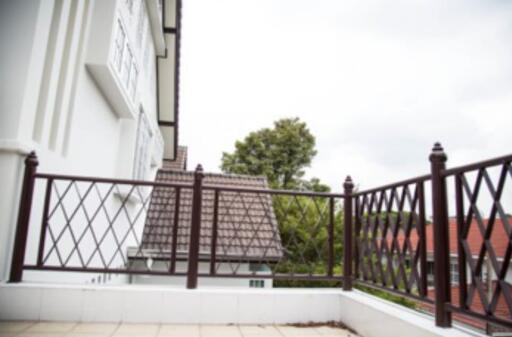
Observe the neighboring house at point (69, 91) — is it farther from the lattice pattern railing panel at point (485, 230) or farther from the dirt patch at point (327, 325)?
the lattice pattern railing panel at point (485, 230)

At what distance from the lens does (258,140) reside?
19.9 m

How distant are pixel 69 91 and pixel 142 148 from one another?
2932 mm

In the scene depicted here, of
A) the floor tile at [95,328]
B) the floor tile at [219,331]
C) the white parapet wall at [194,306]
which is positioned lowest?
the floor tile at [219,331]

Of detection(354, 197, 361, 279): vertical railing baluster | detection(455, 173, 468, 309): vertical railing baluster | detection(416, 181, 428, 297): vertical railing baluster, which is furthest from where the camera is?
detection(354, 197, 361, 279): vertical railing baluster

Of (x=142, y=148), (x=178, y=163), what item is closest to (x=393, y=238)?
(x=142, y=148)

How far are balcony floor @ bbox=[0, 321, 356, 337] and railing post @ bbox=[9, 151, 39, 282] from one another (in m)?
0.34

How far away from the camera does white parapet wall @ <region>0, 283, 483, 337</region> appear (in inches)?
86.0

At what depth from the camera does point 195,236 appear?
2541mm

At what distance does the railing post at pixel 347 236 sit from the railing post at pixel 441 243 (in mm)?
1070

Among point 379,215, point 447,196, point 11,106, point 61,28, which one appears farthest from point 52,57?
point 447,196

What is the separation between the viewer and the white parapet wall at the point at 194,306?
2.19 m

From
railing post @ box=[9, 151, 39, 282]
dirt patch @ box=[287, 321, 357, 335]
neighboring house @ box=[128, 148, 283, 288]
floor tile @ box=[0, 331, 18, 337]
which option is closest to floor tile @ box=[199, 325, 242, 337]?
dirt patch @ box=[287, 321, 357, 335]

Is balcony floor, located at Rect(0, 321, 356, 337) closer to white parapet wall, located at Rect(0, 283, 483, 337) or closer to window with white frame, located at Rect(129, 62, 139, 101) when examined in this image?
white parapet wall, located at Rect(0, 283, 483, 337)

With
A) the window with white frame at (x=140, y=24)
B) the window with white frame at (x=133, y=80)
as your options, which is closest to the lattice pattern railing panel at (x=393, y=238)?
the window with white frame at (x=133, y=80)
